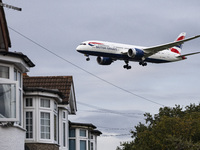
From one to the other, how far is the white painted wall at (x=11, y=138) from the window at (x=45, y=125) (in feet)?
13.1

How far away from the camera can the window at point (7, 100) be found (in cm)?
1673

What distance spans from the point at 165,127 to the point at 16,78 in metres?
22.8

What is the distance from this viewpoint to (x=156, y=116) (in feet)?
205

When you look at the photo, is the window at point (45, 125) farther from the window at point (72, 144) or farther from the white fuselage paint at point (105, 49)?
the white fuselage paint at point (105, 49)

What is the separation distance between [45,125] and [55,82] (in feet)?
18.6

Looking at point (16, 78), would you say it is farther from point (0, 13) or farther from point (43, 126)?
point (0, 13)

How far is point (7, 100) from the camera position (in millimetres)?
16938

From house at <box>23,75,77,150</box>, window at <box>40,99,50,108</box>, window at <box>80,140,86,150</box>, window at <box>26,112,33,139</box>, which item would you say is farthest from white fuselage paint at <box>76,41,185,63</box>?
window at <box>26,112,33,139</box>

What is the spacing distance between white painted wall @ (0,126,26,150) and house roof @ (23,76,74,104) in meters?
9.02

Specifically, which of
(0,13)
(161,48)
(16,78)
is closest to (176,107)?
(161,48)

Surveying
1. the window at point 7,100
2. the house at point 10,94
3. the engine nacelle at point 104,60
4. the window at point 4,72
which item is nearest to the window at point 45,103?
the house at point 10,94

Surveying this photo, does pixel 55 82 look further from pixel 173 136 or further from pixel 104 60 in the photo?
pixel 104 60

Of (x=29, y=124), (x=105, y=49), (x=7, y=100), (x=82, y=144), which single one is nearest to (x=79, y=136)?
(x=82, y=144)

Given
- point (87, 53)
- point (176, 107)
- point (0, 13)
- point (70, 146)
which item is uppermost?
point (87, 53)
